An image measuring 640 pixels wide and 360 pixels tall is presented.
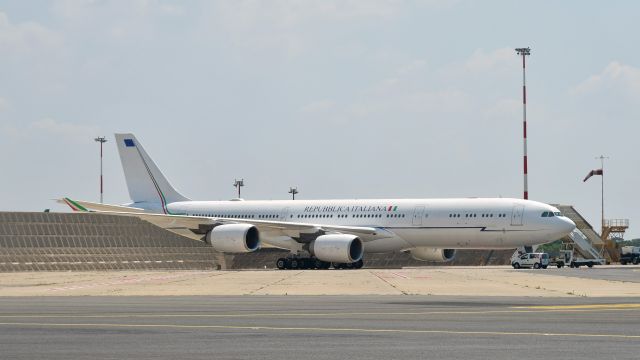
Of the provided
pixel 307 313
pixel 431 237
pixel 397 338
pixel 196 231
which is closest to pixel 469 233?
pixel 431 237

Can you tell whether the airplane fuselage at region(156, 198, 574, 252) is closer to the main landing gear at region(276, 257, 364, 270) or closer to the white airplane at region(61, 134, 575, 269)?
the white airplane at region(61, 134, 575, 269)

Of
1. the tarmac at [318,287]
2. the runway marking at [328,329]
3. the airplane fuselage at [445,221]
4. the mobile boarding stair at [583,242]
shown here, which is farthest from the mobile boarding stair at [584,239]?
the runway marking at [328,329]

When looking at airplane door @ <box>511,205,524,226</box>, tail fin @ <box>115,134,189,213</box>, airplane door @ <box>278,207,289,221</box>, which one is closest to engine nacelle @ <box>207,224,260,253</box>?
airplane door @ <box>278,207,289,221</box>

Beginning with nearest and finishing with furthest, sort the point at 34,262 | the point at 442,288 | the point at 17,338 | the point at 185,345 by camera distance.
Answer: the point at 185,345 → the point at 17,338 → the point at 442,288 → the point at 34,262

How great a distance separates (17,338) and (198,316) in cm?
494

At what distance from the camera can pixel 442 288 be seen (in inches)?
1284

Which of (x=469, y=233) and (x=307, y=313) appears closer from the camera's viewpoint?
(x=307, y=313)

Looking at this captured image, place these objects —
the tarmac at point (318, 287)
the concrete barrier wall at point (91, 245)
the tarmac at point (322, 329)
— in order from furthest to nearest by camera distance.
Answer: the concrete barrier wall at point (91, 245), the tarmac at point (318, 287), the tarmac at point (322, 329)

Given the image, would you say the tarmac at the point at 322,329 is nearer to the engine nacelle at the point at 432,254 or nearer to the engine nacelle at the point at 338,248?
the engine nacelle at the point at 338,248

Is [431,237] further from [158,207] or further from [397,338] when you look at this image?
[397,338]

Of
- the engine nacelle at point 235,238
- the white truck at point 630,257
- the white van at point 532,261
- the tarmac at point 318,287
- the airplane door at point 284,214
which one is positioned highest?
the airplane door at point 284,214

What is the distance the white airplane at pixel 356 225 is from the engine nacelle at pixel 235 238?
5 centimetres

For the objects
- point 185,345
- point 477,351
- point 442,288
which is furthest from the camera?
point 442,288

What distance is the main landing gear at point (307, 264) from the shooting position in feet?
201
